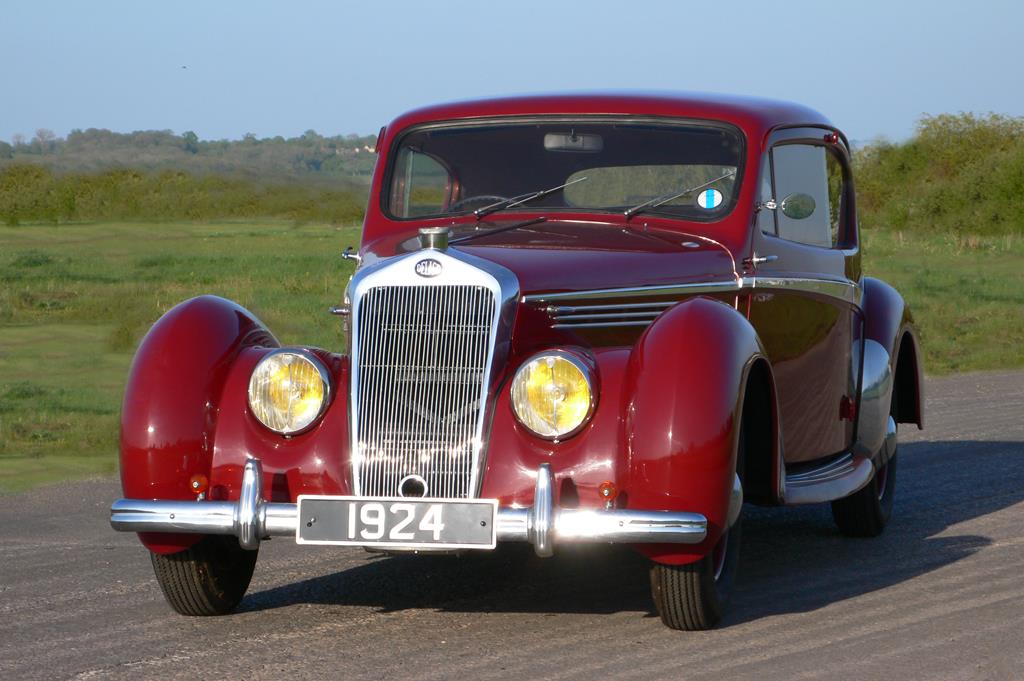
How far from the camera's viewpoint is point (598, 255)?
18.9 feet

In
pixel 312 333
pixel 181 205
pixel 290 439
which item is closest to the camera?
pixel 290 439

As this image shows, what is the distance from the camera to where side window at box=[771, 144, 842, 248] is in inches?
263

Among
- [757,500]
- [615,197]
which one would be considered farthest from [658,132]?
[757,500]

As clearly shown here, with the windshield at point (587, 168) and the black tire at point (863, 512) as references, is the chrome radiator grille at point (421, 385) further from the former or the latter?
the black tire at point (863, 512)

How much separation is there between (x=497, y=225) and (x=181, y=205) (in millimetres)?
26405

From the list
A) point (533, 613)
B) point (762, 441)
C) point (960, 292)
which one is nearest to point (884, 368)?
point (762, 441)

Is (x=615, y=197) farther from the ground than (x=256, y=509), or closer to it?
farther from the ground

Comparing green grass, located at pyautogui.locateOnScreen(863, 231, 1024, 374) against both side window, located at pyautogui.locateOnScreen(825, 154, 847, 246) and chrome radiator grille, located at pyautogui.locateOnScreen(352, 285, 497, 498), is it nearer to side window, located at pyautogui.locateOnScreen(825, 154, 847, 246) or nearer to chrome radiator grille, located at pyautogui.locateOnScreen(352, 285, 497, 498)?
side window, located at pyautogui.locateOnScreen(825, 154, 847, 246)

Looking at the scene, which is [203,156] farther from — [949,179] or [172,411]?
[949,179]

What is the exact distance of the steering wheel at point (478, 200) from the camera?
21.4ft

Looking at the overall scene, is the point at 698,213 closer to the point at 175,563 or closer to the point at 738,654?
the point at 738,654

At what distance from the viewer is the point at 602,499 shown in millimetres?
4938

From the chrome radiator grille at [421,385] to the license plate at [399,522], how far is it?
182mm

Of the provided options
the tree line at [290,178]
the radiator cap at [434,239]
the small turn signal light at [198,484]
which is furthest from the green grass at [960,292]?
the small turn signal light at [198,484]
